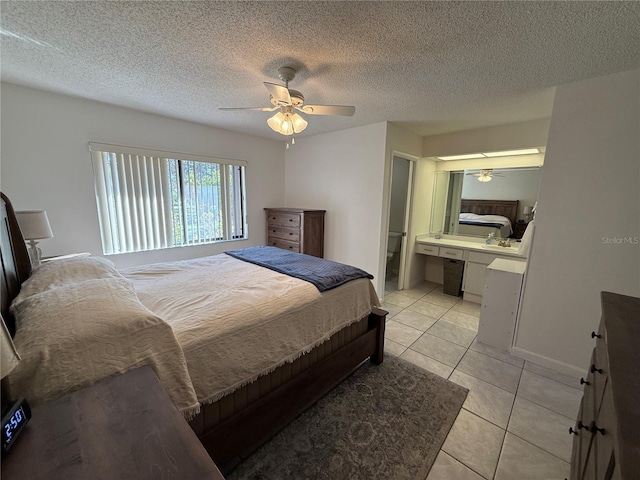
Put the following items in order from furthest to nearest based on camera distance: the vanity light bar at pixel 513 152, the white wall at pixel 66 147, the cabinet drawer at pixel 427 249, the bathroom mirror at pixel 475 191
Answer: the cabinet drawer at pixel 427 249, the bathroom mirror at pixel 475 191, the vanity light bar at pixel 513 152, the white wall at pixel 66 147

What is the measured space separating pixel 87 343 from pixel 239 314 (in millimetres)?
651

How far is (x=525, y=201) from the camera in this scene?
11.1 ft

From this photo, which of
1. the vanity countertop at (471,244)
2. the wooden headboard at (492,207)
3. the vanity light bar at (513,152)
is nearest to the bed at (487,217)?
the wooden headboard at (492,207)

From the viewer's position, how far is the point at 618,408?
62 cm

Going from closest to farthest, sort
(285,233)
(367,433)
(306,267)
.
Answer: (367,433) < (306,267) < (285,233)

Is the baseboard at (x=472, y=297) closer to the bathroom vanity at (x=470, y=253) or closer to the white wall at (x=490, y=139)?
the bathroom vanity at (x=470, y=253)

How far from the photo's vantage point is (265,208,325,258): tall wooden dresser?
146 inches

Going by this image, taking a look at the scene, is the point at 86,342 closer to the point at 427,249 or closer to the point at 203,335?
the point at 203,335

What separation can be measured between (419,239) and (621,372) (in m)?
3.43

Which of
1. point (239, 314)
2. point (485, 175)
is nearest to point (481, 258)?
point (485, 175)

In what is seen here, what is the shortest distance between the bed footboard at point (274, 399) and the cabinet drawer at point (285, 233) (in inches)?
76.2

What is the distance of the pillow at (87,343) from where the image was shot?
0.81 meters

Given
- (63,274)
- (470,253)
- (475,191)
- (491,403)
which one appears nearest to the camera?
(63,274)

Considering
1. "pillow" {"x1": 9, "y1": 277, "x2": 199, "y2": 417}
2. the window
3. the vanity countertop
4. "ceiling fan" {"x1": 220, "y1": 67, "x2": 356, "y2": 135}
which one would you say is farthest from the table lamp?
the vanity countertop
